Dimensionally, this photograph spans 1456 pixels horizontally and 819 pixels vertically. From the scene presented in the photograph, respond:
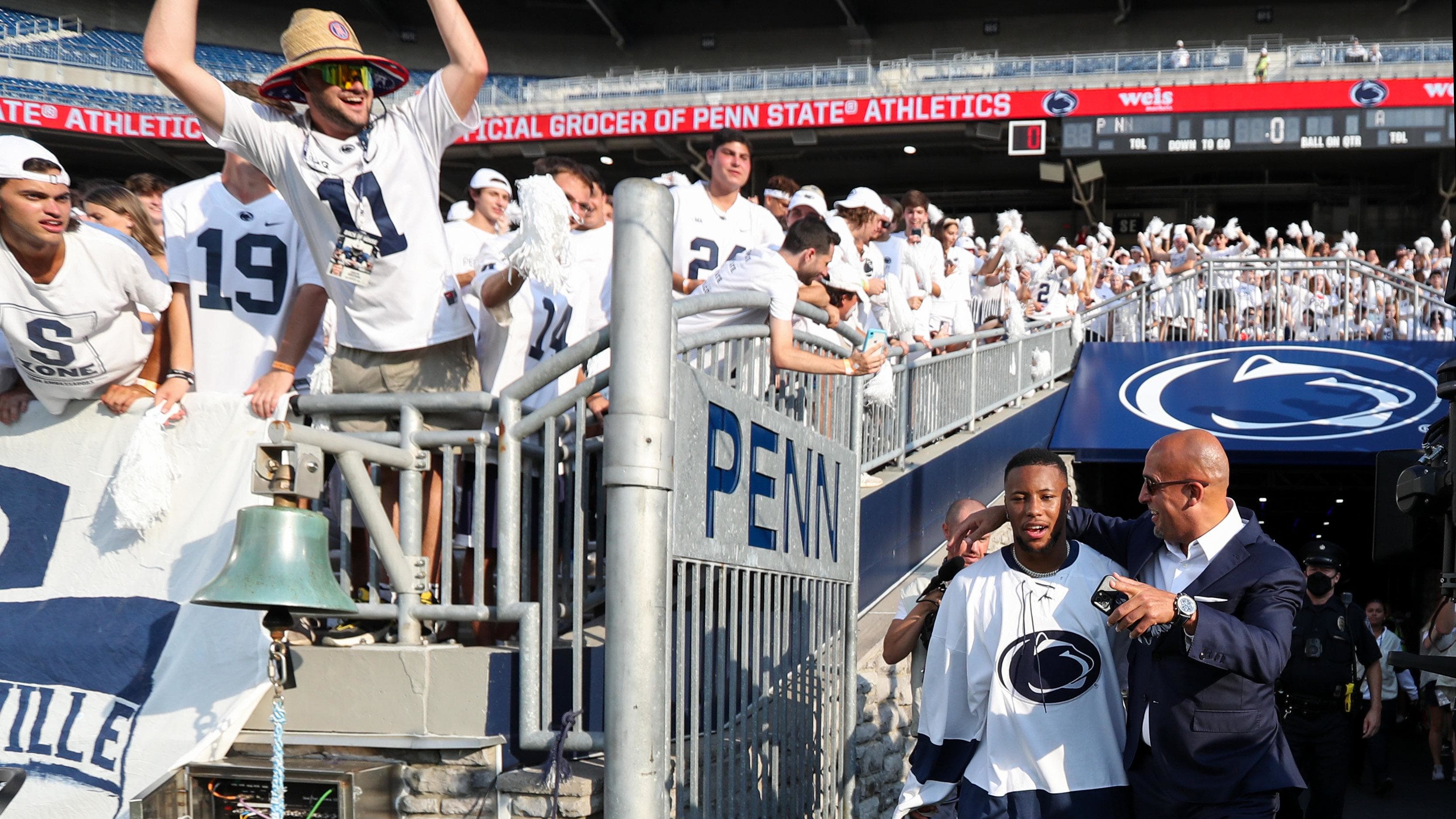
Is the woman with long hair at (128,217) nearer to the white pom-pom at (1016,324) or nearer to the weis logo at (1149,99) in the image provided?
the white pom-pom at (1016,324)

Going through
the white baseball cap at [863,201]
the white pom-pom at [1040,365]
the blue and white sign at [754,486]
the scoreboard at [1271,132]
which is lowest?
the blue and white sign at [754,486]

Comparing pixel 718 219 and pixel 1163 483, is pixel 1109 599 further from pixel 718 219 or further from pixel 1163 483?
pixel 718 219

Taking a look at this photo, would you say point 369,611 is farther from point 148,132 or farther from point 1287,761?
point 148,132

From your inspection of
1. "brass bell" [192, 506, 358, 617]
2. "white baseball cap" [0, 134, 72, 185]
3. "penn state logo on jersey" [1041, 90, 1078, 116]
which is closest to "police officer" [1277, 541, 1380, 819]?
"brass bell" [192, 506, 358, 617]

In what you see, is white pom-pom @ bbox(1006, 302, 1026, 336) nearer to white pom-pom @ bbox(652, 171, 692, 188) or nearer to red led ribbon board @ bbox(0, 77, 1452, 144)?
white pom-pom @ bbox(652, 171, 692, 188)

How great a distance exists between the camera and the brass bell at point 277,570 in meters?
3.39

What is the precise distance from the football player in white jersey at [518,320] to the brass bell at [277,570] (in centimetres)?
111

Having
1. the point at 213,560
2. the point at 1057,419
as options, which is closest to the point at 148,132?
the point at 1057,419

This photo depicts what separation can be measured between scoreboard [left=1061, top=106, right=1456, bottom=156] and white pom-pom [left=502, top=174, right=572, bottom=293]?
27.2 m

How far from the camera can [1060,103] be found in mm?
30625

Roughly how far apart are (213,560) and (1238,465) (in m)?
17.2

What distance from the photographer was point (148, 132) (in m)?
32.9

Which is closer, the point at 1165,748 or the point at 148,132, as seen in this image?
the point at 1165,748

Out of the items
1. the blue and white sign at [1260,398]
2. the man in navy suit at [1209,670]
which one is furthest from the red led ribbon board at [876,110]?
the man in navy suit at [1209,670]
